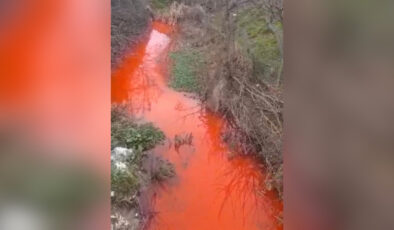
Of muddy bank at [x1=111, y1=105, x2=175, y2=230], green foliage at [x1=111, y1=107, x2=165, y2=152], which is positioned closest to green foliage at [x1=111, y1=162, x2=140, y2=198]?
muddy bank at [x1=111, y1=105, x2=175, y2=230]

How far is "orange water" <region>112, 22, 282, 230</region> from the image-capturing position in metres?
1.76

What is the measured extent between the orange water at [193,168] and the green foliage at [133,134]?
0.13 ft

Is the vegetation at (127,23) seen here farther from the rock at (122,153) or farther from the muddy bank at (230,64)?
the rock at (122,153)

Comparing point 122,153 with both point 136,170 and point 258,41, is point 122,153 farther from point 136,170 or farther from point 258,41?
point 258,41

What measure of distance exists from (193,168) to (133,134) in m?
0.31

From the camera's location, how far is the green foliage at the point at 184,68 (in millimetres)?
1771

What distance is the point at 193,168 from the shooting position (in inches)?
69.8

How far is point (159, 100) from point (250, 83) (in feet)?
1.39

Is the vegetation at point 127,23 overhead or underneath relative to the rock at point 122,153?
overhead
